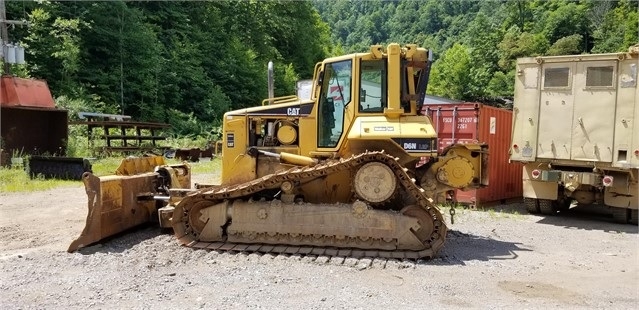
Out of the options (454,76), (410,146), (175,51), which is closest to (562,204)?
(410,146)

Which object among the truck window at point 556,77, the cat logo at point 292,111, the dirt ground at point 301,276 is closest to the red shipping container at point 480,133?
the truck window at point 556,77

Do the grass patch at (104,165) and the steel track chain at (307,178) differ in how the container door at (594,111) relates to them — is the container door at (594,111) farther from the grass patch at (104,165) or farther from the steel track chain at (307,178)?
the grass patch at (104,165)

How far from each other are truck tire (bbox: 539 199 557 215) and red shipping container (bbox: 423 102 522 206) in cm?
112

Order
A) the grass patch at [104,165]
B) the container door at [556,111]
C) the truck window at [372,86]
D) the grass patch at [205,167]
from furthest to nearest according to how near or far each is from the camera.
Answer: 1. the grass patch at [205,167]
2. the grass patch at [104,165]
3. the container door at [556,111]
4. the truck window at [372,86]

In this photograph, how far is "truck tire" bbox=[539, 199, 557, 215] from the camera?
10.8 metres

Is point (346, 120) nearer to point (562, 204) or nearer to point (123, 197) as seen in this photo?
point (123, 197)

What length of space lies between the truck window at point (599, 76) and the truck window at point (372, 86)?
521 cm

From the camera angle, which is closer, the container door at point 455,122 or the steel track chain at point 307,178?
the steel track chain at point 307,178

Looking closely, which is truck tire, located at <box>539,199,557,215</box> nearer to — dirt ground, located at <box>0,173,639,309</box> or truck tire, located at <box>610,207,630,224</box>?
truck tire, located at <box>610,207,630,224</box>

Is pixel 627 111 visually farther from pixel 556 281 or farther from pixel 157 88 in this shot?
pixel 157 88

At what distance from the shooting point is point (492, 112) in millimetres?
11992

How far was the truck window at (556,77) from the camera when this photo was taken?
33.7ft

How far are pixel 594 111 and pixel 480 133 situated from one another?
7.68 ft

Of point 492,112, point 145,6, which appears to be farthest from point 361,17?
point 492,112
